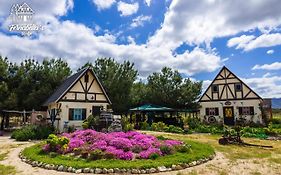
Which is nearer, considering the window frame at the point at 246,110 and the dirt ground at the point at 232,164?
the dirt ground at the point at 232,164

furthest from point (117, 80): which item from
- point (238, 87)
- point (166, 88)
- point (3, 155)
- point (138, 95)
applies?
point (3, 155)

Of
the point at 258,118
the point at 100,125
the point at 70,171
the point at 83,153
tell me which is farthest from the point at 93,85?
the point at 258,118

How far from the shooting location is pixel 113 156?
9.40 m

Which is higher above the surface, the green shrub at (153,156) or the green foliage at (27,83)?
the green foliage at (27,83)

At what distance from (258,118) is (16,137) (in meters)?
25.7

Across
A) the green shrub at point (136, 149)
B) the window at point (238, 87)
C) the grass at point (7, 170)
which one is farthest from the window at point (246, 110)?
the grass at point (7, 170)

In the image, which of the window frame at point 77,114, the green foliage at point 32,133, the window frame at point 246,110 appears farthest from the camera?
the window frame at point 246,110

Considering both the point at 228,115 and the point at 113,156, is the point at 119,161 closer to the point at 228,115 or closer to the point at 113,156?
the point at 113,156

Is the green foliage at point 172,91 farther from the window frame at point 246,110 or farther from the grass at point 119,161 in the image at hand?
the grass at point 119,161

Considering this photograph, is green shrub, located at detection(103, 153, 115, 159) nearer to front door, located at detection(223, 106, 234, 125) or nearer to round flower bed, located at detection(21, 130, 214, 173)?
round flower bed, located at detection(21, 130, 214, 173)

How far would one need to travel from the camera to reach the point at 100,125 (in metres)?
17.7

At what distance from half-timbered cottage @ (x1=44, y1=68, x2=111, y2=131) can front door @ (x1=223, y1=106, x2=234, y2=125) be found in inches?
618

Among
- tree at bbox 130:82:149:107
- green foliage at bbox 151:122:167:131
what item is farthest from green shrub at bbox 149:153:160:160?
tree at bbox 130:82:149:107

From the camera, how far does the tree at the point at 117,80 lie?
3048 centimetres
